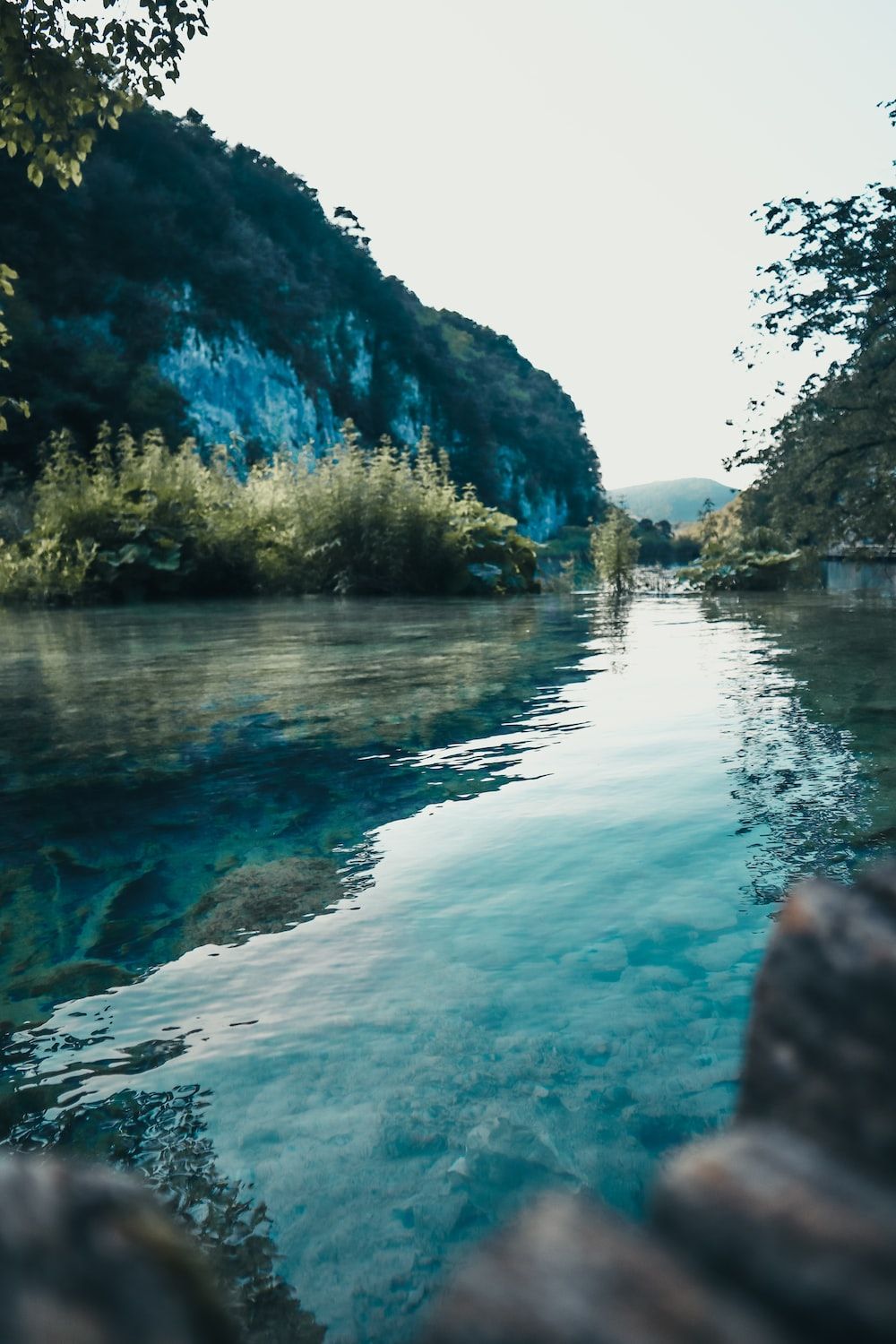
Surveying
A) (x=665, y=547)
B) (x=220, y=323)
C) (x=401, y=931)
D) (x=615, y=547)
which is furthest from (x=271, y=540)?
(x=665, y=547)

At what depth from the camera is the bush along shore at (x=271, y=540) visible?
2252cm

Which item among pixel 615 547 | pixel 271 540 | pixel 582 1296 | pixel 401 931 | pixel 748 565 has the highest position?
pixel 271 540

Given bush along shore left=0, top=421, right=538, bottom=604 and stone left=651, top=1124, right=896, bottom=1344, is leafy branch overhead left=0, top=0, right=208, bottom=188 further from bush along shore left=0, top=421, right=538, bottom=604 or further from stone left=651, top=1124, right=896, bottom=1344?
bush along shore left=0, top=421, right=538, bottom=604

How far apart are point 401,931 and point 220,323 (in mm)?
52862

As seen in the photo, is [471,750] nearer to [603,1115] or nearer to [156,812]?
[156,812]

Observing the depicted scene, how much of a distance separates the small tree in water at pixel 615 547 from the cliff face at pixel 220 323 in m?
22.0

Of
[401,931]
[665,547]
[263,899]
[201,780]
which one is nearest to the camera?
[401,931]

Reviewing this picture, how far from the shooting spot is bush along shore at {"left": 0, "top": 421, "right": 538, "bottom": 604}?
73.9 feet

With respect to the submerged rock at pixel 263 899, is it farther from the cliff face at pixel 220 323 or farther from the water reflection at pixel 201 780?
the cliff face at pixel 220 323

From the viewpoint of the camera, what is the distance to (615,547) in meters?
22.5

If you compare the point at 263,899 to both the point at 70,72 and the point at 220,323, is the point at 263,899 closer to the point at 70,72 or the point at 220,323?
the point at 70,72

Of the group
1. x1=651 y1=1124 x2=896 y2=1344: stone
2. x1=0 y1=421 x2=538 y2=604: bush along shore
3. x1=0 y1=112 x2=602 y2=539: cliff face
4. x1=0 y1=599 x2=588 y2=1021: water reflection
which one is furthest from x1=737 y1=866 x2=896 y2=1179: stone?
x1=0 y1=112 x2=602 y2=539: cliff face

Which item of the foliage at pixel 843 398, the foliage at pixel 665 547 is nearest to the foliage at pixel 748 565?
the foliage at pixel 843 398

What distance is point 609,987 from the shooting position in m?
2.52
